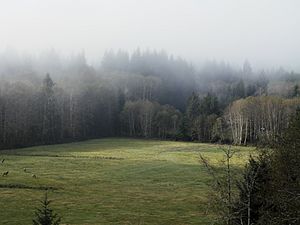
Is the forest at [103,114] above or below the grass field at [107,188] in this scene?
above

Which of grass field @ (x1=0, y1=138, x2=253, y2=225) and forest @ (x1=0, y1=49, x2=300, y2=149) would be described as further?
forest @ (x1=0, y1=49, x2=300, y2=149)

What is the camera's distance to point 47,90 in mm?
148000

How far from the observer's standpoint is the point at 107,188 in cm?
6222

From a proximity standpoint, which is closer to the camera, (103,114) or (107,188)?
(107,188)

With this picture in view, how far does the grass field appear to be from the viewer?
150 feet

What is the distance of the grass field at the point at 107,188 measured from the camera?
150ft

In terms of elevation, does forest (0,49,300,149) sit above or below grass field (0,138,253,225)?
above

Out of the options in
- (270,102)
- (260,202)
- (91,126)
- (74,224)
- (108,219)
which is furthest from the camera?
(91,126)

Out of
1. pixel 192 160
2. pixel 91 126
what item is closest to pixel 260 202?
pixel 192 160

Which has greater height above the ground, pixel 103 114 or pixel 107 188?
pixel 103 114

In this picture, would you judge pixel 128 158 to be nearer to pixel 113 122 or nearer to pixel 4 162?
pixel 4 162

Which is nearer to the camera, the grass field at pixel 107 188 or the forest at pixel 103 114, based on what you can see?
the grass field at pixel 107 188

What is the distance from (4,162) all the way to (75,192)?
1263 inches

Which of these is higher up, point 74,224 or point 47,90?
point 47,90
